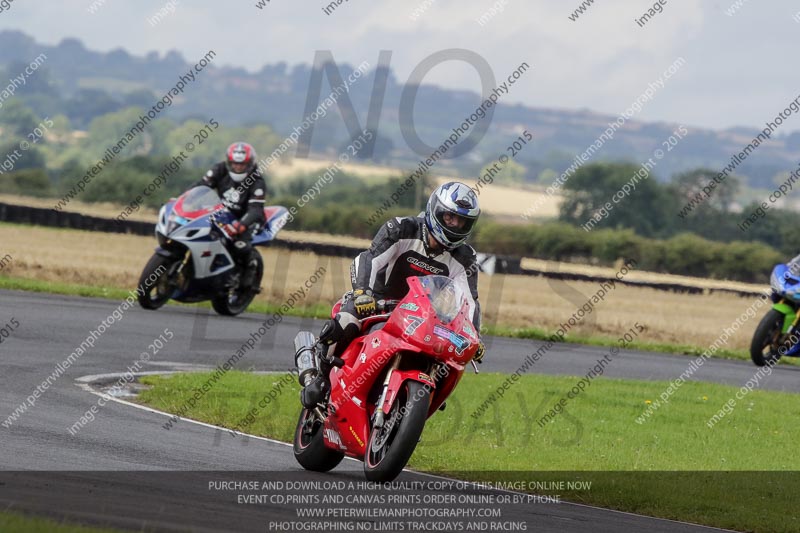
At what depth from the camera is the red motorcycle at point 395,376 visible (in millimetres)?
7953

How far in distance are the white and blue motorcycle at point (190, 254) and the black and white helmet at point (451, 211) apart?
964 centimetres

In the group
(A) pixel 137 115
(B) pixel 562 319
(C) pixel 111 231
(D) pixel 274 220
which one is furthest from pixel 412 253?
(A) pixel 137 115

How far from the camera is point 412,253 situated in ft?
28.7

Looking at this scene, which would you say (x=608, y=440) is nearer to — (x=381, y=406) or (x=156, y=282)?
(x=381, y=406)

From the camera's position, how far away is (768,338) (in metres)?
19.4

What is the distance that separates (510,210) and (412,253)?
7972 cm

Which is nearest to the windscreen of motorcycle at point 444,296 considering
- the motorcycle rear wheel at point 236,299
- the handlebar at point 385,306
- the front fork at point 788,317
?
the handlebar at point 385,306

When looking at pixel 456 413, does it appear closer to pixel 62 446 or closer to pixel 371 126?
pixel 62 446

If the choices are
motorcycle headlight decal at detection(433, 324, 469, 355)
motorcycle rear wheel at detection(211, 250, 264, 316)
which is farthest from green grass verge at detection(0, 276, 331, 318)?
motorcycle headlight decal at detection(433, 324, 469, 355)

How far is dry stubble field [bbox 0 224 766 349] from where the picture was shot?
25.4 m

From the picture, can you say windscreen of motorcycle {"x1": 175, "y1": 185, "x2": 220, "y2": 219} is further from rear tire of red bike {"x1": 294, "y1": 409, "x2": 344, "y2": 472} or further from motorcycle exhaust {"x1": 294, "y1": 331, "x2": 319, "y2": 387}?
rear tire of red bike {"x1": 294, "y1": 409, "x2": 344, "y2": 472}

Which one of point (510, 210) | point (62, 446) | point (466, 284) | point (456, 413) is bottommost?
point (510, 210)

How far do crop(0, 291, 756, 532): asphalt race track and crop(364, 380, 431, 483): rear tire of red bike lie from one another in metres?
0.58

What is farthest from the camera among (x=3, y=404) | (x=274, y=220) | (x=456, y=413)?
(x=274, y=220)
